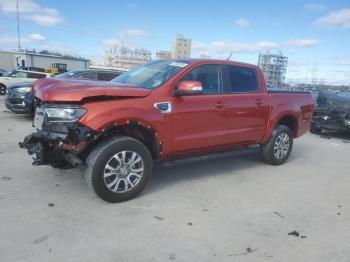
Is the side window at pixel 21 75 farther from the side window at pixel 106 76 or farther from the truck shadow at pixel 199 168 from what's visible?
the truck shadow at pixel 199 168

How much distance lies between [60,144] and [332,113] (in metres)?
8.63

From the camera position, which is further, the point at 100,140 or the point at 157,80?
the point at 157,80

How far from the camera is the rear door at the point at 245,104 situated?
526 centimetres

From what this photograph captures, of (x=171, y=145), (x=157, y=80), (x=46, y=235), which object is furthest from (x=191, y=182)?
(x=46, y=235)

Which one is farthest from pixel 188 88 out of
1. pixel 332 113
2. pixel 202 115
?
pixel 332 113

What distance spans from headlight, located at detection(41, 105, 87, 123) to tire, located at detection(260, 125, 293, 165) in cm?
362

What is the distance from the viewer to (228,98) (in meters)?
5.15

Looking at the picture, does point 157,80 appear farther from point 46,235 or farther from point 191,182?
point 46,235

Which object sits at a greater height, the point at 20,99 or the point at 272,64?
the point at 272,64

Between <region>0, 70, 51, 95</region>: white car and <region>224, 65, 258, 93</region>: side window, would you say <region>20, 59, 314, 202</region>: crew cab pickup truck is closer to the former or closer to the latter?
<region>224, 65, 258, 93</region>: side window

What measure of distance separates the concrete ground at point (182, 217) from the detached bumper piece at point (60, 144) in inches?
20.8

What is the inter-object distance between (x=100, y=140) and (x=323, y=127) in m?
8.21

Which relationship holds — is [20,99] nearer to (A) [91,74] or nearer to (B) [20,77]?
(A) [91,74]

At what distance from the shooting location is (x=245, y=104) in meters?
5.41
